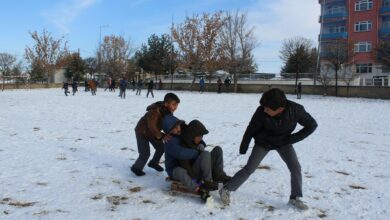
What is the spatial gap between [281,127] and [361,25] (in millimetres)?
51197

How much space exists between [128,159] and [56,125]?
551 cm

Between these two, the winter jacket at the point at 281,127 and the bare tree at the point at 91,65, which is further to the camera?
the bare tree at the point at 91,65

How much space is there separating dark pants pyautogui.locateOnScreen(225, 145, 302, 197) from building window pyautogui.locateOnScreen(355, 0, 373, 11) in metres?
51.0

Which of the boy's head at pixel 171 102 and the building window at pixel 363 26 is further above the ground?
the building window at pixel 363 26

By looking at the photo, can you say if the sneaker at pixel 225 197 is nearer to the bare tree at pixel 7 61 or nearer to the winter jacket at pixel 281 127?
the winter jacket at pixel 281 127

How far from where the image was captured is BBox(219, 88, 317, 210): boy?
428cm

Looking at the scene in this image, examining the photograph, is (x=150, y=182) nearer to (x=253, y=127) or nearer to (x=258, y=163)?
(x=258, y=163)

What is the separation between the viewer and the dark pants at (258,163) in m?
4.62

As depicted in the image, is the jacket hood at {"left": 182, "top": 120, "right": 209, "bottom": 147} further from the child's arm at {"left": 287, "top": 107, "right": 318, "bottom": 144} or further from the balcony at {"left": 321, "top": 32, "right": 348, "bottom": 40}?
the balcony at {"left": 321, "top": 32, "right": 348, "bottom": 40}

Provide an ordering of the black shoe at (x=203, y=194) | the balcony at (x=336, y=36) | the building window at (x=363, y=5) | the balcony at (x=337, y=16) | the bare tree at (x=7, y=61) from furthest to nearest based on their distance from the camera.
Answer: the bare tree at (x=7, y=61) → the balcony at (x=337, y=16) → the balcony at (x=336, y=36) → the building window at (x=363, y=5) → the black shoe at (x=203, y=194)

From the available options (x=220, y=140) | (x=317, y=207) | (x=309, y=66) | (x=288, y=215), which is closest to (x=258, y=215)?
(x=288, y=215)

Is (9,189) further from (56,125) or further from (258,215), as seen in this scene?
(56,125)

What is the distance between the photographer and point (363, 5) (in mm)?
49906

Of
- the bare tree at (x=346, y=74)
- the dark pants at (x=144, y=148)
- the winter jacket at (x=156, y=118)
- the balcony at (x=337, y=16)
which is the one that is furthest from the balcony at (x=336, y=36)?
the winter jacket at (x=156, y=118)
